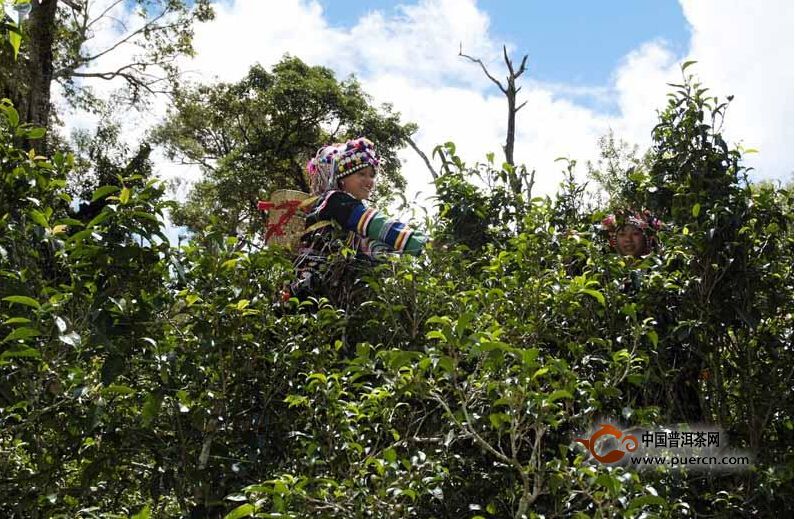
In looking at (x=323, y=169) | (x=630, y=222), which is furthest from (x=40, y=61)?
(x=630, y=222)

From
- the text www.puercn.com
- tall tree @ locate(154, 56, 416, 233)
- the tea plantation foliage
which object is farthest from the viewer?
tall tree @ locate(154, 56, 416, 233)

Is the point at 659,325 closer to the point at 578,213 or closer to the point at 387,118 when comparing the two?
the point at 578,213

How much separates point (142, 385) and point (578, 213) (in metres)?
1.77

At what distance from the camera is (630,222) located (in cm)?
331

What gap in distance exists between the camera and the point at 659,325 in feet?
8.70

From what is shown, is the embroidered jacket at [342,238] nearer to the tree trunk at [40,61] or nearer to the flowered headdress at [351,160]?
the flowered headdress at [351,160]

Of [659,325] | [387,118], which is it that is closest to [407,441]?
[659,325]

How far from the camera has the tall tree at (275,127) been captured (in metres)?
20.5

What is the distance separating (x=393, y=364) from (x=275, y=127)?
65.7 feet

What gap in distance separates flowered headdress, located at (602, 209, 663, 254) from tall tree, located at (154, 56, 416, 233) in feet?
56.8

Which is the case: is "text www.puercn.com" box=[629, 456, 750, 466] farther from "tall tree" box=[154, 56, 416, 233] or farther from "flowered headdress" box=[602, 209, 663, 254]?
"tall tree" box=[154, 56, 416, 233]

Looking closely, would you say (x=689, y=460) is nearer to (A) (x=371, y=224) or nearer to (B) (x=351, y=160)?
(A) (x=371, y=224)

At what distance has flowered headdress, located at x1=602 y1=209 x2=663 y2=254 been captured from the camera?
3.19 meters

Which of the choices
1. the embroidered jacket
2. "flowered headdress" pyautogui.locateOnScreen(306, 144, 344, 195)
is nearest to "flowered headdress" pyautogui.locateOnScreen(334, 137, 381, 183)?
"flowered headdress" pyautogui.locateOnScreen(306, 144, 344, 195)
